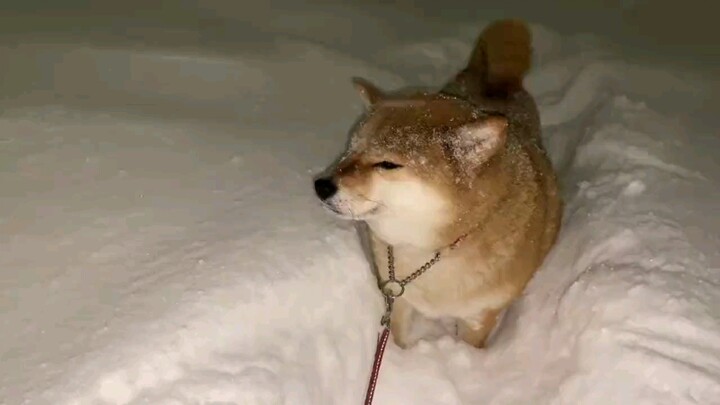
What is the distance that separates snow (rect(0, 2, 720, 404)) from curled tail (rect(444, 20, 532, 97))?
28 cm

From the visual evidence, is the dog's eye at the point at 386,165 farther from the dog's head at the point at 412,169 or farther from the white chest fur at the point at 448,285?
the white chest fur at the point at 448,285

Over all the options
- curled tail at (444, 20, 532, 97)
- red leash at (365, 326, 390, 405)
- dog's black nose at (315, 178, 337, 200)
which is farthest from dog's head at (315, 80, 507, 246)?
curled tail at (444, 20, 532, 97)

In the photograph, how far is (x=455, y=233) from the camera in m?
1.30

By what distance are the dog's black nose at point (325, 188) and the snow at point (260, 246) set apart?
166mm

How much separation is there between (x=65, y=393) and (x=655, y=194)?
1265 mm

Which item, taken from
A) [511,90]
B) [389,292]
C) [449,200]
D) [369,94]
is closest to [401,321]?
[389,292]

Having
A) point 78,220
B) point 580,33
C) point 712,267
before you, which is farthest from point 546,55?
point 78,220

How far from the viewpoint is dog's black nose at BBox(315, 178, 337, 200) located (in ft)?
4.03

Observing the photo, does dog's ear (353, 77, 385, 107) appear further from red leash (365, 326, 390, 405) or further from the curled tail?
red leash (365, 326, 390, 405)

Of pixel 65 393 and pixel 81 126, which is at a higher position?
pixel 81 126

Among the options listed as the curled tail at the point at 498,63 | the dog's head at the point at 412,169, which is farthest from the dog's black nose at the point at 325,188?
the curled tail at the point at 498,63

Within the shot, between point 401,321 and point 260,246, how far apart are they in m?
0.42

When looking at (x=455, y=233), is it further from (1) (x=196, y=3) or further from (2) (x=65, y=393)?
(1) (x=196, y=3)

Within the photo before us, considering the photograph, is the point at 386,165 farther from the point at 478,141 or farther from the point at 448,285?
the point at 448,285
